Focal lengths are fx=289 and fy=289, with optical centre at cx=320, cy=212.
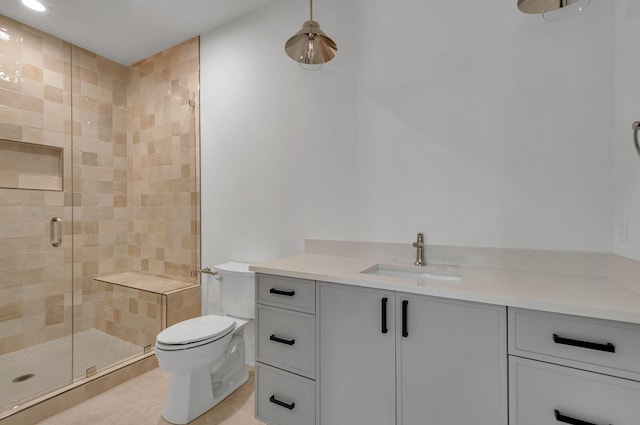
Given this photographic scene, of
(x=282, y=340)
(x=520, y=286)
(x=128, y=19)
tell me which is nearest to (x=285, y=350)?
(x=282, y=340)

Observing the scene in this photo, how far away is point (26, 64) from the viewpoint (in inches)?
94.0

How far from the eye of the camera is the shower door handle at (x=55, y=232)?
2.46 meters

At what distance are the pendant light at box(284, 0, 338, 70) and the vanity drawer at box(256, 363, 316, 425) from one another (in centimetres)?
166

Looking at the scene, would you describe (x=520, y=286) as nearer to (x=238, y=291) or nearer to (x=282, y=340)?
(x=282, y=340)

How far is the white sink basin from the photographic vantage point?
147 cm

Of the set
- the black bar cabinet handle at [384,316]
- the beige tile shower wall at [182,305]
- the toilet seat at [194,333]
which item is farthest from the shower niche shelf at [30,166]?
the black bar cabinet handle at [384,316]

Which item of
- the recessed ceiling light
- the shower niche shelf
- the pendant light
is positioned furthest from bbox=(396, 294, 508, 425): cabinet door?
the recessed ceiling light

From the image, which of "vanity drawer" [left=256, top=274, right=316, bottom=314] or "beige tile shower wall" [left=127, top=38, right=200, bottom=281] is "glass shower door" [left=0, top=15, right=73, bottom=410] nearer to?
"beige tile shower wall" [left=127, top=38, right=200, bottom=281]

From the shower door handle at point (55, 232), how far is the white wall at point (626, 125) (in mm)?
3693

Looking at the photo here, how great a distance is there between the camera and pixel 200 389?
175 cm

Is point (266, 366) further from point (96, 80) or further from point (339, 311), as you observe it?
point (96, 80)

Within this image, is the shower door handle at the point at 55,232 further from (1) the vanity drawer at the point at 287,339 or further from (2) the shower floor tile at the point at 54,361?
(1) the vanity drawer at the point at 287,339

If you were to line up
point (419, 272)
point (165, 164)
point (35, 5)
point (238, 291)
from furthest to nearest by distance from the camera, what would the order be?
point (165, 164) < point (35, 5) < point (238, 291) < point (419, 272)

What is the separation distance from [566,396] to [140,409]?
2.18m
